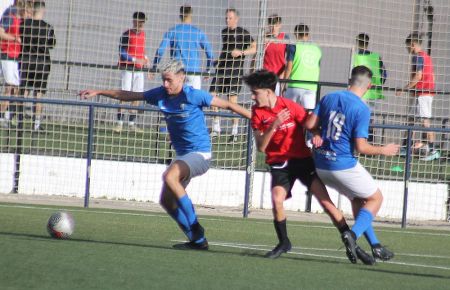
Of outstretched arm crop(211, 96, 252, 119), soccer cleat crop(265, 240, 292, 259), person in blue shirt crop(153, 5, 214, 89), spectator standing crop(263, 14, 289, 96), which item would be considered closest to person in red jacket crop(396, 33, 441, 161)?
spectator standing crop(263, 14, 289, 96)

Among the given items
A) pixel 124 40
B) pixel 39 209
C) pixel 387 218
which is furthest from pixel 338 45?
pixel 39 209

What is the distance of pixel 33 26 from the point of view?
1642 cm

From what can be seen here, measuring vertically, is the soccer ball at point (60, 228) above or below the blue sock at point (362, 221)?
below

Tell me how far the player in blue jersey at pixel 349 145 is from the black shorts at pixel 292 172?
0.70 ft

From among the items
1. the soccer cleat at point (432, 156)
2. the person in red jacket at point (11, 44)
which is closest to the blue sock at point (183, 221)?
the person in red jacket at point (11, 44)

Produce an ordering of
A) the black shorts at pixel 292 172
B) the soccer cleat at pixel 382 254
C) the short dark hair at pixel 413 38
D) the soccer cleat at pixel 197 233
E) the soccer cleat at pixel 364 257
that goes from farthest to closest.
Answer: the short dark hair at pixel 413 38, the soccer cleat at pixel 197 233, the black shorts at pixel 292 172, the soccer cleat at pixel 382 254, the soccer cleat at pixel 364 257

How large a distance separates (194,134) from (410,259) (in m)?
2.46

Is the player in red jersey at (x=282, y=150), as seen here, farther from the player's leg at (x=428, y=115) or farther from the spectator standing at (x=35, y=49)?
the spectator standing at (x=35, y=49)

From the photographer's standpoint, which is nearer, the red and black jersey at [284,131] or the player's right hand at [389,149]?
the player's right hand at [389,149]

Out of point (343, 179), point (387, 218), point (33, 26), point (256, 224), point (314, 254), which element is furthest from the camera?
point (33, 26)

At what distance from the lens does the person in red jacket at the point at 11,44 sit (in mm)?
16500

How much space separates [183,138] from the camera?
10.6 m

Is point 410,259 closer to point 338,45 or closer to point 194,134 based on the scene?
point 194,134

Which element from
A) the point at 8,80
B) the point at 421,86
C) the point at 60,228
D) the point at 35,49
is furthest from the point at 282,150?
the point at 8,80
